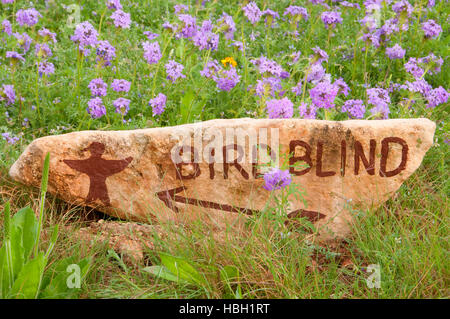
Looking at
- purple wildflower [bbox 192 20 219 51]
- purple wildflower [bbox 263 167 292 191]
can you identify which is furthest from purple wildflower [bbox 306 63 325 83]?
purple wildflower [bbox 263 167 292 191]

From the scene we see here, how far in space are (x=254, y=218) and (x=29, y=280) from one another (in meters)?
1.33

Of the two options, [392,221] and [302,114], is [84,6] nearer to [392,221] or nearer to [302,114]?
[302,114]

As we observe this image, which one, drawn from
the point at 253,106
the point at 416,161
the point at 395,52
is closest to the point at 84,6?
the point at 253,106

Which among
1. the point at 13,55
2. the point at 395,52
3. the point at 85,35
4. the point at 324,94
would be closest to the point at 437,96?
the point at 395,52

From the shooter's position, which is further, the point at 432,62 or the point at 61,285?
the point at 432,62

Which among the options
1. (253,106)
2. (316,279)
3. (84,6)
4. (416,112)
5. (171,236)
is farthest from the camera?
(84,6)

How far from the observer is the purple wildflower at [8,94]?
4.69m

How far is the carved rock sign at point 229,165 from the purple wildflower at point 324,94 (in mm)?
355

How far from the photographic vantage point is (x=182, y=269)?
118 inches

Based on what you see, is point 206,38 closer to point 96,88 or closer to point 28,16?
point 96,88

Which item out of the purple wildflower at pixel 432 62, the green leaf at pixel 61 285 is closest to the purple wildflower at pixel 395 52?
the purple wildflower at pixel 432 62

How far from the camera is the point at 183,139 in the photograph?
12.3 ft

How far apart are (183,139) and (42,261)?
4.37 feet

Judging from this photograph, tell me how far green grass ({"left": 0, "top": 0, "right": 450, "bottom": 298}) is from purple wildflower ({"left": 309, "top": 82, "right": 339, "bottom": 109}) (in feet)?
1.26
